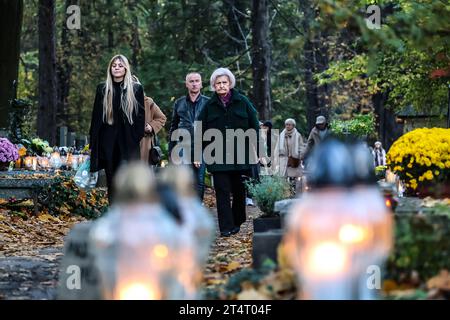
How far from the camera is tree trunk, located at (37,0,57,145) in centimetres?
2717

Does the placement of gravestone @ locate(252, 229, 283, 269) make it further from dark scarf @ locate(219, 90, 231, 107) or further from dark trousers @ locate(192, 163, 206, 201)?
dark trousers @ locate(192, 163, 206, 201)

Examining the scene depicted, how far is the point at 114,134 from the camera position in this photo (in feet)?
41.5

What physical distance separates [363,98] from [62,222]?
31.3m

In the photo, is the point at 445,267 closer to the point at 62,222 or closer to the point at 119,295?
the point at 119,295

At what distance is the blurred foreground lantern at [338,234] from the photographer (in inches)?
168

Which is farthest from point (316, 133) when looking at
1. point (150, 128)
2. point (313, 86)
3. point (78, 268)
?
point (313, 86)

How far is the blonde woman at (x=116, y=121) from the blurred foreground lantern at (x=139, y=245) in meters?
8.35

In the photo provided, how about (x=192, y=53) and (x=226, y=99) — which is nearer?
(x=226, y=99)

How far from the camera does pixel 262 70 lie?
29.9 m

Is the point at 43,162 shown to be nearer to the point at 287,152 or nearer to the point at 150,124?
the point at 287,152

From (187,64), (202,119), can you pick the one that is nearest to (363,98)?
(187,64)

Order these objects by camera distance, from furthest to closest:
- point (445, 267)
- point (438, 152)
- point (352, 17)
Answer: point (438, 152) → point (352, 17) → point (445, 267)

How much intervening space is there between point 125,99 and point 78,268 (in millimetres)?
6293

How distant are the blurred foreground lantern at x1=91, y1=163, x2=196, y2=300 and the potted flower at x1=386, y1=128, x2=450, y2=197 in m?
6.20
